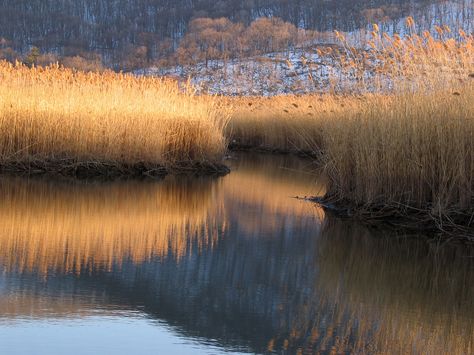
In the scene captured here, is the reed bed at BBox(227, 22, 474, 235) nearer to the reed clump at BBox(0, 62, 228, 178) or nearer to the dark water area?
the dark water area

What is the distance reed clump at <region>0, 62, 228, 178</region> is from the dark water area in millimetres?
2457

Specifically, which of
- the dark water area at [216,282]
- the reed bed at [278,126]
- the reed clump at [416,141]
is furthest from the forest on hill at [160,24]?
the dark water area at [216,282]

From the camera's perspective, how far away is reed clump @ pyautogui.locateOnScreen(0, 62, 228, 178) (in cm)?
920

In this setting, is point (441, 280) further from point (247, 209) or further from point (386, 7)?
point (386, 7)

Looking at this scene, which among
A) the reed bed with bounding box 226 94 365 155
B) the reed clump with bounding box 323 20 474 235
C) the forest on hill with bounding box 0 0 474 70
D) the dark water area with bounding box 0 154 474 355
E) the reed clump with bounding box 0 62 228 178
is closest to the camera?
the dark water area with bounding box 0 154 474 355

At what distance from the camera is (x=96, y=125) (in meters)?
9.37

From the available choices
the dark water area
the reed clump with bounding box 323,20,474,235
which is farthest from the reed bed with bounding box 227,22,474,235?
the dark water area

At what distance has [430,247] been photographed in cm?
528

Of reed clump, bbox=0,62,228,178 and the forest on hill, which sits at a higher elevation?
the forest on hill

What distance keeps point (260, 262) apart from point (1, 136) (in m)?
5.71

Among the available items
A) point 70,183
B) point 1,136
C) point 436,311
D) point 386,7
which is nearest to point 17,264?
point 436,311

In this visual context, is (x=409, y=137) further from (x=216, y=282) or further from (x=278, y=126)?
(x=278, y=126)

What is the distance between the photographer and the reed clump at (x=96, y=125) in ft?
30.2

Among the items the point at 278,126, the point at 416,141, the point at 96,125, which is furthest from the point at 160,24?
the point at 416,141
